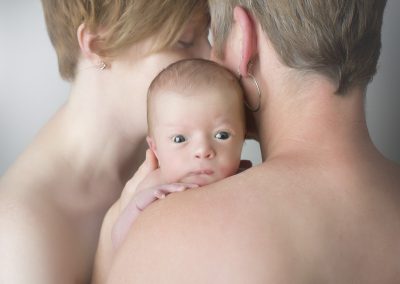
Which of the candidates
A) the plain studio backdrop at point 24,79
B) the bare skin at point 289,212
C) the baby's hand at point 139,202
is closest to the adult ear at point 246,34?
the bare skin at point 289,212

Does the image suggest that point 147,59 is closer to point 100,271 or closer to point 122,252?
point 100,271

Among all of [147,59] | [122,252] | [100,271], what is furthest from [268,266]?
[147,59]

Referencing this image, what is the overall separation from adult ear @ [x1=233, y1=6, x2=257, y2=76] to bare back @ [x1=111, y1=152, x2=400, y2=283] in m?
0.19

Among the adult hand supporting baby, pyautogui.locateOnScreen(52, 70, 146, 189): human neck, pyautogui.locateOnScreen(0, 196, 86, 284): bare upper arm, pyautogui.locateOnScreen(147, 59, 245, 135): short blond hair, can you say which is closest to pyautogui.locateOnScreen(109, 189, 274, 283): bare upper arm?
the adult hand supporting baby

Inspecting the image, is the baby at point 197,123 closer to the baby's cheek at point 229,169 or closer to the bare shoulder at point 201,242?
the baby's cheek at point 229,169

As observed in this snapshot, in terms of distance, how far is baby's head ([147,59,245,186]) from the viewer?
1135mm

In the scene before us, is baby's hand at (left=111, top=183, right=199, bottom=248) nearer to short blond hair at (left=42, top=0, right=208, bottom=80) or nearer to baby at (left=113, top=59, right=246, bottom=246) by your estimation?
baby at (left=113, top=59, right=246, bottom=246)

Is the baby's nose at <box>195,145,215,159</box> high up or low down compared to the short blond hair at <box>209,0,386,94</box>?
down

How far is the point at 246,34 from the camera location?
3.52 feet

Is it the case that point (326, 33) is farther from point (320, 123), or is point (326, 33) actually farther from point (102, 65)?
point (102, 65)

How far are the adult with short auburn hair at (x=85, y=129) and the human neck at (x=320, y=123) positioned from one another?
464 mm

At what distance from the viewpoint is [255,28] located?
1084 mm

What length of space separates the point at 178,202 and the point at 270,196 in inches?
5.5

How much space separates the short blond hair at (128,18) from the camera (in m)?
1.42
